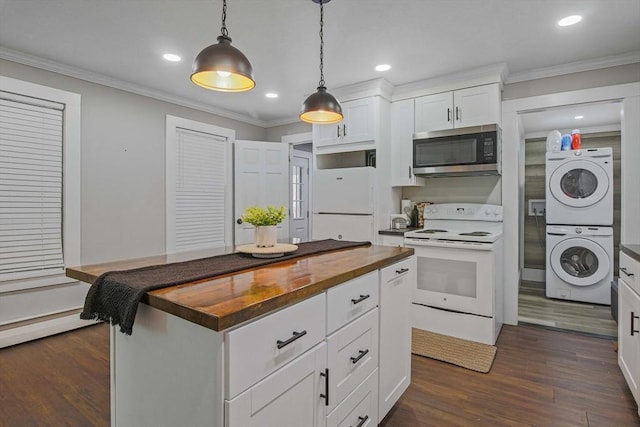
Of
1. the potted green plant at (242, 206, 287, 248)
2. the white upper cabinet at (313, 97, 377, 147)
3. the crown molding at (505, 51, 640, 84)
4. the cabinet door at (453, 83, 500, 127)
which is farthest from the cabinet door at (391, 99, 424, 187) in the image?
the potted green plant at (242, 206, 287, 248)

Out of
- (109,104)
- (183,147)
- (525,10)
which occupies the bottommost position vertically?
(183,147)

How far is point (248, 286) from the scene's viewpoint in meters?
1.18

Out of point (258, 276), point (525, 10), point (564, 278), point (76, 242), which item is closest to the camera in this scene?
point (258, 276)

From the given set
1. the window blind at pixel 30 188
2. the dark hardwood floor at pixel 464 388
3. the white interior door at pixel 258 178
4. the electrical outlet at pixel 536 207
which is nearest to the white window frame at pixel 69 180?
the window blind at pixel 30 188

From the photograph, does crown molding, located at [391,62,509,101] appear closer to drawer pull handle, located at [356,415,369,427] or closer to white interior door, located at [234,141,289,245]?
white interior door, located at [234,141,289,245]

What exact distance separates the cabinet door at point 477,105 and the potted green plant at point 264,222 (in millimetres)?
2357

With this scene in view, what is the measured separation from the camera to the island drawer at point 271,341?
3.01ft

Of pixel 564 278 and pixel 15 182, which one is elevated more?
pixel 15 182

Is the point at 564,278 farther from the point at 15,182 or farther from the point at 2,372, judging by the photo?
the point at 15,182

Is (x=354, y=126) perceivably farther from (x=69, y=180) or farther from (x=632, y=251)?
(x=69, y=180)

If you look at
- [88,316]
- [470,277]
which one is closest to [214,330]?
[88,316]

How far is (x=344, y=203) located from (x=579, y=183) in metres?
2.78

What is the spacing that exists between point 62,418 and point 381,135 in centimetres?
329

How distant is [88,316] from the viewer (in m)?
1.18
